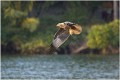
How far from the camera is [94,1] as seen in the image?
48.3 metres

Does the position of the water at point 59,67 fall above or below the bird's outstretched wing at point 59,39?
below

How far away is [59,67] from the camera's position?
105ft

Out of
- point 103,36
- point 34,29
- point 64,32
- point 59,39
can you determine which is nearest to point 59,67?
point 103,36

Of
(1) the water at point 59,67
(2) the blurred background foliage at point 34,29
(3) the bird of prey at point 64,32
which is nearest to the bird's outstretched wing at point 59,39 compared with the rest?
(3) the bird of prey at point 64,32

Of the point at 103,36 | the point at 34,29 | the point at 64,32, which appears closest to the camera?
the point at 64,32

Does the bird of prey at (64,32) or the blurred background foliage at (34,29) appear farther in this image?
the blurred background foliage at (34,29)

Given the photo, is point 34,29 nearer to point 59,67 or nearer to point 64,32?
point 59,67

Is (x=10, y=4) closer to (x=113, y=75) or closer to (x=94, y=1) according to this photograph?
(x=94, y=1)

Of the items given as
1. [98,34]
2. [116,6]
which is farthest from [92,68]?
[116,6]

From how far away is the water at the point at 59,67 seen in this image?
2766 cm

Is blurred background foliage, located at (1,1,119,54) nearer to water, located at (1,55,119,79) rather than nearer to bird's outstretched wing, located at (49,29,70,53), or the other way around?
water, located at (1,55,119,79)

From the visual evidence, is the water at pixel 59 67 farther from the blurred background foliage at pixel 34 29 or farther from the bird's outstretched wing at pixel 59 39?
the bird's outstretched wing at pixel 59 39

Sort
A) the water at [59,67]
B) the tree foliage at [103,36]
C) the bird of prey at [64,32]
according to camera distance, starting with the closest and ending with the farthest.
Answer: the bird of prey at [64,32] < the water at [59,67] < the tree foliage at [103,36]

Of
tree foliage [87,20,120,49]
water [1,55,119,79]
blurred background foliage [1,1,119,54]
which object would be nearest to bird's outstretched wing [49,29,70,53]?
water [1,55,119,79]
